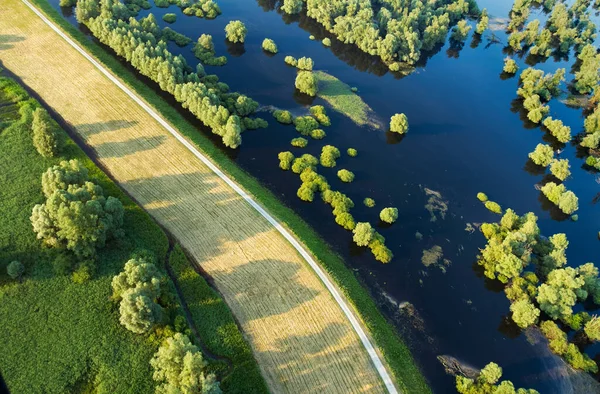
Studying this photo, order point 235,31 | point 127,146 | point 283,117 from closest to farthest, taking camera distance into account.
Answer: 1. point 127,146
2. point 283,117
3. point 235,31

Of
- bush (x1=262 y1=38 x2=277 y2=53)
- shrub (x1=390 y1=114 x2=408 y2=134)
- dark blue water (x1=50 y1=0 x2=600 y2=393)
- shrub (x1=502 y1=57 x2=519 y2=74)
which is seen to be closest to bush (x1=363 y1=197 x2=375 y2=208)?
dark blue water (x1=50 y1=0 x2=600 y2=393)

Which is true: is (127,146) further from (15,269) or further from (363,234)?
(363,234)

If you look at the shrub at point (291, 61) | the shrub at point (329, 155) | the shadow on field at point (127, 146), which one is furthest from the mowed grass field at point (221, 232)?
the shrub at point (291, 61)

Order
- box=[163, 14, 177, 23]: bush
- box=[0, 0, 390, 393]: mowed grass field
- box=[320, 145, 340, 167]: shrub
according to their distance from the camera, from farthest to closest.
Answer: box=[163, 14, 177, 23]: bush → box=[320, 145, 340, 167]: shrub → box=[0, 0, 390, 393]: mowed grass field

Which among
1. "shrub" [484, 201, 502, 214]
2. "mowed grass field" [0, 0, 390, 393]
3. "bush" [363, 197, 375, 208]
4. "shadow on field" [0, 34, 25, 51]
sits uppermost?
"shrub" [484, 201, 502, 214]

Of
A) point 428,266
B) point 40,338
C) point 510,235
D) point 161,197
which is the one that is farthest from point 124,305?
point 510,235

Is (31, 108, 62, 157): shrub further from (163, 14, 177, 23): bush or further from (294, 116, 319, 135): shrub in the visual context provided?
(163, 14, 177, 23): bush

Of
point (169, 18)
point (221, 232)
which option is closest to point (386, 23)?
point (169, 18)

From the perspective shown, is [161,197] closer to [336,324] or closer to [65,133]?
[65,133]
